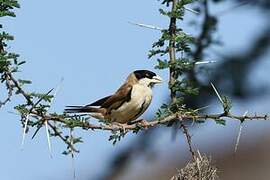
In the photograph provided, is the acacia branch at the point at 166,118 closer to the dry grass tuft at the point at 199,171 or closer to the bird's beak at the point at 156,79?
the dry grass tuft at the point at 199,171

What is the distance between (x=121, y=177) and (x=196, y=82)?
114cm

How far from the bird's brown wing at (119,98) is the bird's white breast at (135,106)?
41mm

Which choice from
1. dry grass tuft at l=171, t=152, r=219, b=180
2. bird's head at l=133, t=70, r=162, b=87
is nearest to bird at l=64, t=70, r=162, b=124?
bird's head at l=133, t=70, r=162, b=87

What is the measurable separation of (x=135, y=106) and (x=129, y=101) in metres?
0.09

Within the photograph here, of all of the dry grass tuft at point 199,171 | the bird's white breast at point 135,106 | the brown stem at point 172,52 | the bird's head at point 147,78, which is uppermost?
the brown stem at point 172,52

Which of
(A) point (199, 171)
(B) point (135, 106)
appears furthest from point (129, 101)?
(A) point (199, 171)

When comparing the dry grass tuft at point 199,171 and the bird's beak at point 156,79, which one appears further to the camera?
the bird's beak at point 156,79

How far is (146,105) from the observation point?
6.05 meters

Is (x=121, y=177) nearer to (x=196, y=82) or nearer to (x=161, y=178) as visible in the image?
(x=196, y=82)

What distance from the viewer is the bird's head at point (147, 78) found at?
6.04 m


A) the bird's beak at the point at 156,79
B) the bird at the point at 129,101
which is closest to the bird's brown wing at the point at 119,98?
the bird at the point at 129,101

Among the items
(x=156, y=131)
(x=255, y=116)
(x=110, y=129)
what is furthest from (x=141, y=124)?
(x=156, y=131)

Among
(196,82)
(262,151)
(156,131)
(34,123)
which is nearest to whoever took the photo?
(34,123)

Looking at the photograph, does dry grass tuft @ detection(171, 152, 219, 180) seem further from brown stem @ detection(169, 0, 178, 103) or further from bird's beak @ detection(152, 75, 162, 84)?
bird's beak @ detection(152, 75, 162, 84)
